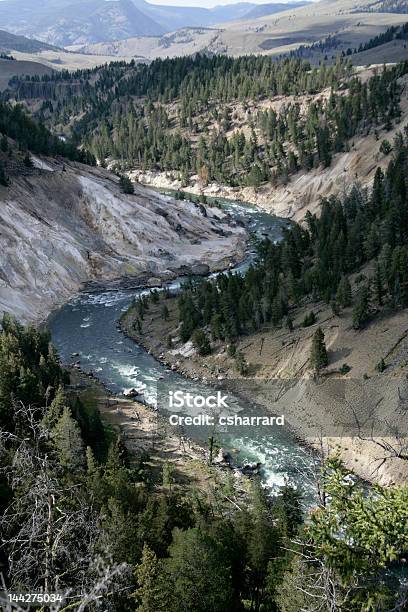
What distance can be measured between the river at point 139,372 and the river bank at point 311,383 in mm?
1333

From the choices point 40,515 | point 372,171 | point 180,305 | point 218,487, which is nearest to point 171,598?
point 40,515

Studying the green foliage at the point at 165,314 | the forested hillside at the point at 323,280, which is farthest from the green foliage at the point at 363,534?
the green foliage at the point at 165,314

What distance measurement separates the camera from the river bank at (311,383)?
37000mm

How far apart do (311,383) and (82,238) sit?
152 feet

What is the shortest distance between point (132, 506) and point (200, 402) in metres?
19.8

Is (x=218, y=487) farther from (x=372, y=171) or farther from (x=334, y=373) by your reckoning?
(x=372, y=171)

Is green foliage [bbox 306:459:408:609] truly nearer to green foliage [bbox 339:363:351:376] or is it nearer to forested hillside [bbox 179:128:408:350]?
green foliage [bbox 339:363:351:376]

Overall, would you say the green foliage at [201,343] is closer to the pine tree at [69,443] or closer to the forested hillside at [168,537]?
the forested hillside at [168,537]

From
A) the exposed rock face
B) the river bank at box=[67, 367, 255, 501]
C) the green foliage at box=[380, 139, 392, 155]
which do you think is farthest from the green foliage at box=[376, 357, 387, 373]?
the green foliage at box=[380, 139, 392, 155]

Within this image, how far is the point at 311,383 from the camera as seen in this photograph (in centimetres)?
4391

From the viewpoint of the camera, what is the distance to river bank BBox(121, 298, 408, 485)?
37.0m

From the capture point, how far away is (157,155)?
151375 millimetres

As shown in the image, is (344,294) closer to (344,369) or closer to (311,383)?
(344,369)

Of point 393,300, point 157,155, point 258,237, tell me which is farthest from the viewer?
point 157,155
